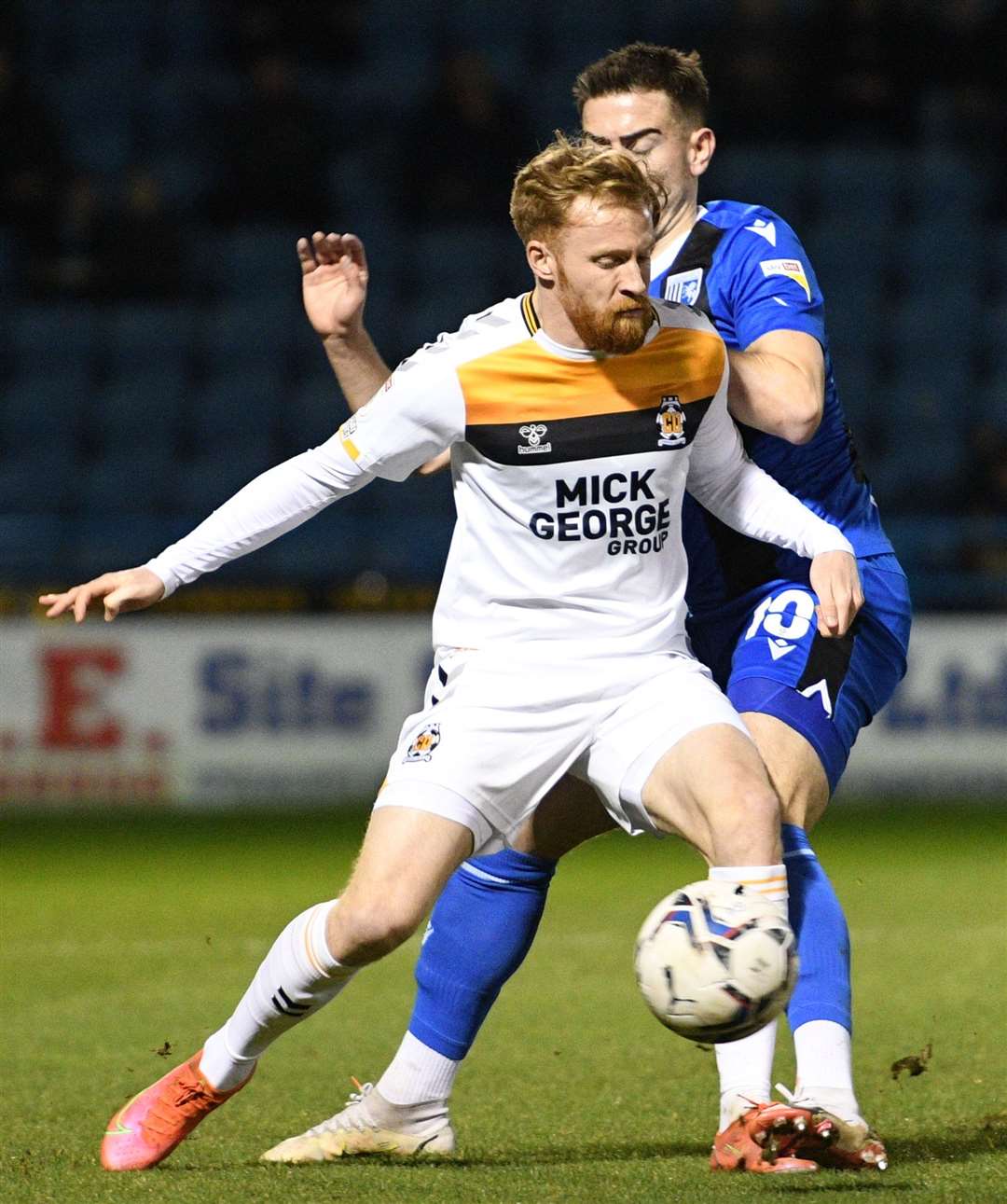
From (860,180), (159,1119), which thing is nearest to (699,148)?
(159,1119)

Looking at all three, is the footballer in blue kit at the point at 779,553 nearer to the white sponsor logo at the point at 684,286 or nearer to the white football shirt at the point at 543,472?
the white sponsor logo at the point at 684,286

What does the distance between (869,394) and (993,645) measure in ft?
11.5

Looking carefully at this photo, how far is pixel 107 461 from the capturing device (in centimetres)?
1542

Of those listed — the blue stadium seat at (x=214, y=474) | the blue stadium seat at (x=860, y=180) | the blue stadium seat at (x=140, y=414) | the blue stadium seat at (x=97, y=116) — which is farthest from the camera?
the blue stadium seat at (x=97, y=116)

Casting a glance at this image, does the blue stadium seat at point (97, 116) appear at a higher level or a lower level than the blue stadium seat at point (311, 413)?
higher

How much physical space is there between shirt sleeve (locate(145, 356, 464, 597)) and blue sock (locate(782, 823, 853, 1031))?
112 cm

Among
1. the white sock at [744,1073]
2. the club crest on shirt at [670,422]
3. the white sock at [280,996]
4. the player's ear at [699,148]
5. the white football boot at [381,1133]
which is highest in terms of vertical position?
the player's ear at [699,148]

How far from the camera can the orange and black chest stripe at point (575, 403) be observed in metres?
4.28

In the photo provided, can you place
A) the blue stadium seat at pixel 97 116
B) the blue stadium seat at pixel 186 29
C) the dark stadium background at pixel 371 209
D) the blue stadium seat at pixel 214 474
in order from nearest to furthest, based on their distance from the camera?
the blue stadium seat at pixel 214 474 < the dark stadium background at pixel 371 209 < the blue stadium seat at pixel 97 116 < the blue stadium seat at pixel 186 29

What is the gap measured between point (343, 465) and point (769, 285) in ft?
3.57

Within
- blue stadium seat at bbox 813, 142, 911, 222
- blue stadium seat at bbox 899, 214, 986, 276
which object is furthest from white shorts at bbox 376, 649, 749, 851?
blue stadium seat at bbox 813, 142, 911, 222

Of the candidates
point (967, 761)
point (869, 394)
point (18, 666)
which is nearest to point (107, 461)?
point (18, 666)

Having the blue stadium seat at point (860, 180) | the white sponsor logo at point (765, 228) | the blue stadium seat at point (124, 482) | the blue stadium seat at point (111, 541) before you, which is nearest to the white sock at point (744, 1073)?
the white sponsor logo at point (765, 228)

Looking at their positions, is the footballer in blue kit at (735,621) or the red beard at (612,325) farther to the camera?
the footballer in blue kit at (735,621)
